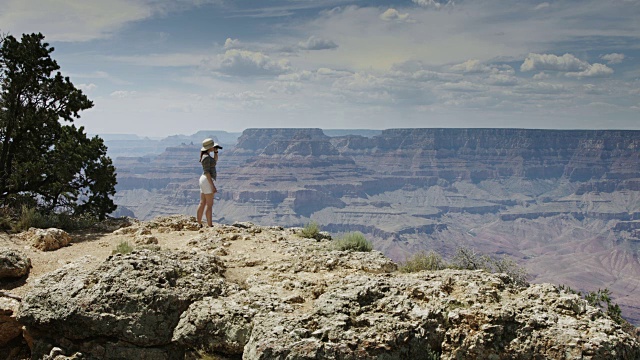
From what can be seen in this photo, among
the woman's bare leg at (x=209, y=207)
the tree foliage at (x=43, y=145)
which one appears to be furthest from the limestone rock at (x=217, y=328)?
the tree foliage at (x=43, y=145)

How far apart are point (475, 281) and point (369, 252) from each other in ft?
11.2

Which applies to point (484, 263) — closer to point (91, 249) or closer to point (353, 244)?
point (353, 244)

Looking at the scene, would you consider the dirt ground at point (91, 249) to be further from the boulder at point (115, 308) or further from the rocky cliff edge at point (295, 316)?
the rocky cliff edge at point (295, 316)

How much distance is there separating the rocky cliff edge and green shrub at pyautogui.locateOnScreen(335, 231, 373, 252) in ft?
6.72

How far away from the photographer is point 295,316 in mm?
6469

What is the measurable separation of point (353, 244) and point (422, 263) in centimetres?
184

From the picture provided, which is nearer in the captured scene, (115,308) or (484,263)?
(115,308)

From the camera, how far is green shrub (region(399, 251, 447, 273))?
32.2ft

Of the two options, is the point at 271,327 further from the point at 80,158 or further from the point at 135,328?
the point at 80,158

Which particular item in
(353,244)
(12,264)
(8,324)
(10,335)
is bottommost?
(10,335)

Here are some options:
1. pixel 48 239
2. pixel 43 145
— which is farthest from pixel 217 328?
pixel 43 145

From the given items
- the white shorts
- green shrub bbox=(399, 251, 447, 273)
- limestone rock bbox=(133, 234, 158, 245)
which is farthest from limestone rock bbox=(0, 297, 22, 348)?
green shrub bbox=(399, 251, 447, 273)

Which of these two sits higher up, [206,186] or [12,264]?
[206,186]

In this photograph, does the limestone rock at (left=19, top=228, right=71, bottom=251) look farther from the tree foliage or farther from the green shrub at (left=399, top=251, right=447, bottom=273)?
the green shrub at (left=399, top=251, right=447, bottom=273)
